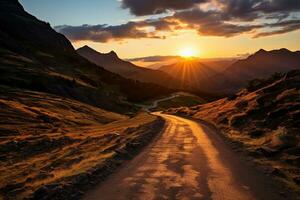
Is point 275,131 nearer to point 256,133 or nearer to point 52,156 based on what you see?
point 256,133

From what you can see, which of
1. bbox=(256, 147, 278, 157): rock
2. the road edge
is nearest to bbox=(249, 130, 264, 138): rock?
bbox=(256, 147, 278, 157): rock

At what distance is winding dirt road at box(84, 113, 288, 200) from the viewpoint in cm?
1587

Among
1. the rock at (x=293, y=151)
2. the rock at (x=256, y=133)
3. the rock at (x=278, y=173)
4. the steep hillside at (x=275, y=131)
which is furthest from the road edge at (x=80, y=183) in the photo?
the rock at (x=256, y=133)

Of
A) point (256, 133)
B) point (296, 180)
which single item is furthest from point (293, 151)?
point (256, 133)

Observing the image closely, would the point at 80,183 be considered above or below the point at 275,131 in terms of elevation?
below

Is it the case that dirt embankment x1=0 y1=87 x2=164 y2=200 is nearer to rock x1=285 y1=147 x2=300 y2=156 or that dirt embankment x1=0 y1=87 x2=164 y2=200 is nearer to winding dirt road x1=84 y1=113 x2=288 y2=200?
winding dirt road x1=84 y1=113 x2=288 y2=200

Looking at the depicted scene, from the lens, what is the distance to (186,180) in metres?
18.6

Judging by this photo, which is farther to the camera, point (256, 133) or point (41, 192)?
point (256, 133)

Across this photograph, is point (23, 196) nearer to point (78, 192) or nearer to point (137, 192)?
point (78, 192)

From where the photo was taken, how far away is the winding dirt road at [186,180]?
15867 millimetres

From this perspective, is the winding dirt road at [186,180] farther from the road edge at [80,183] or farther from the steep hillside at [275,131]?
the steep hillside at [275,131]

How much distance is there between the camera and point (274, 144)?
95.6 ft

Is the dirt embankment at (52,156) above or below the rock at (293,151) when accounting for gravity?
below

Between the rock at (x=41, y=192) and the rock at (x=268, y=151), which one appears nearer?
the rock at (x=41, y=192)
